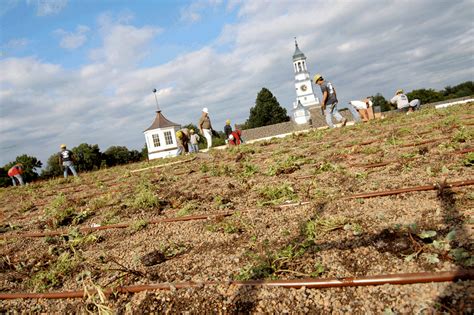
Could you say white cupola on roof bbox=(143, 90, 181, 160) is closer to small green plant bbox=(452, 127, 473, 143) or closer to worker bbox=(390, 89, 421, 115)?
worker bbox=(390, 89, 421, 115)

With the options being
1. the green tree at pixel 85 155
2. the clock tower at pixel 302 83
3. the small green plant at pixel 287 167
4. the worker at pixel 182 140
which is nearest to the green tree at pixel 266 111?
the clock tower at pixel 302 83

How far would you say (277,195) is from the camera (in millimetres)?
4473

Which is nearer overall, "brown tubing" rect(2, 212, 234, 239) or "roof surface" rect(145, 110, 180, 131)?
"brown tubing" rect(2, 212, 234, 239)

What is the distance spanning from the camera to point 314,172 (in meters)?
5.50

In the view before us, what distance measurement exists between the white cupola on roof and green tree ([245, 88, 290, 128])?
114 feet

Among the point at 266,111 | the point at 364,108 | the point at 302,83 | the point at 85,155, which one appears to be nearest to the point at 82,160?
the point at 85,155

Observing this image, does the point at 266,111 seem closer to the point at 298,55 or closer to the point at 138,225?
the point at 298,55

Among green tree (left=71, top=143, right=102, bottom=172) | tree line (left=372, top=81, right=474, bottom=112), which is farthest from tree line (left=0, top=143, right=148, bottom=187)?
tree line (left=372, top=81, right=474, bottom=112)

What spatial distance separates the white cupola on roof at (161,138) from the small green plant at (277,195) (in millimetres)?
46409

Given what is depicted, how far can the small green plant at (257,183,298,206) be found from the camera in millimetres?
4227

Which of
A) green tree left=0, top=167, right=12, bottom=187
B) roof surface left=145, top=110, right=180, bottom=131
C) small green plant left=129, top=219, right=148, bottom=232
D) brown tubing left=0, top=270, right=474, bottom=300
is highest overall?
roof surface left=145, top=110, right=180, bottom=131

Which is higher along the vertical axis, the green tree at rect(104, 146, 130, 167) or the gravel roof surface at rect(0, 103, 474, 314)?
the green tree at rect(104, 146, 130, 167)

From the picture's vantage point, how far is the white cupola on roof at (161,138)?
165 ft

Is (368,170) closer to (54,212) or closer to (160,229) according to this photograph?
(160,229)
